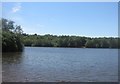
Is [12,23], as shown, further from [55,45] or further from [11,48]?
[55,45]

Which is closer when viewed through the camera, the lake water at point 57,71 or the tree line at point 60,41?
the lake water at point 57,71

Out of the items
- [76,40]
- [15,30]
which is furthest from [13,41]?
[76,40]

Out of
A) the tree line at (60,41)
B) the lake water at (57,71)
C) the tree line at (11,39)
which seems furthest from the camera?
the tree line at (60,41)

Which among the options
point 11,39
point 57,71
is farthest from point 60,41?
point 57,71

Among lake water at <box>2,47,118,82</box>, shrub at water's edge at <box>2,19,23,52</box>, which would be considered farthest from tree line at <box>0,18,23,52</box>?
lake water at <box>2,47,118,82</box>

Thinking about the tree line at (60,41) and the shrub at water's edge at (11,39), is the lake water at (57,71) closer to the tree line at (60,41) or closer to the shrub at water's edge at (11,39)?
the shrub at water's edge at (11,39)

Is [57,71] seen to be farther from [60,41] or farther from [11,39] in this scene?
[60,41]

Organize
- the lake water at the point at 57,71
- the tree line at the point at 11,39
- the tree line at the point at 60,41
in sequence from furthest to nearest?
1. the tree line at the point at 60,41
2. the tree line at the point at 11,39
3. the lake water at the point at 57,71

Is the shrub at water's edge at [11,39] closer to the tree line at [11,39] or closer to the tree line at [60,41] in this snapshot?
the tree line at [11,39]

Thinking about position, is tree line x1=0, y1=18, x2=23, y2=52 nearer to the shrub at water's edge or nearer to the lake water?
the shrub at water's edge

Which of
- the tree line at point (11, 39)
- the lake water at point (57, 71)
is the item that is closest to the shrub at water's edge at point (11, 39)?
the tree line at point (11, 39)

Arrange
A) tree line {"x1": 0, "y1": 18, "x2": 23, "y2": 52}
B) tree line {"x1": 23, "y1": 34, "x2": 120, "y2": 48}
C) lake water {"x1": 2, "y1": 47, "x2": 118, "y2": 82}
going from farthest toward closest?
tree line {"x1": 23, "y1": 34, "x2": 120, "y2": 48}
tree line {"x1": 0, "y1": 18, "x2": 23, "y2": 52}
lake water {"x1": 2, "y1": 47, "x2": 118, "y2": 82}

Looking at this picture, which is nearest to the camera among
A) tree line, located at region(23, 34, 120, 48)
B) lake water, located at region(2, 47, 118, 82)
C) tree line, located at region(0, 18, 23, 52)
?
lake water, located at region(2, 47, 118, 82)

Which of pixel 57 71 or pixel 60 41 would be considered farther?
pixel 60 41
